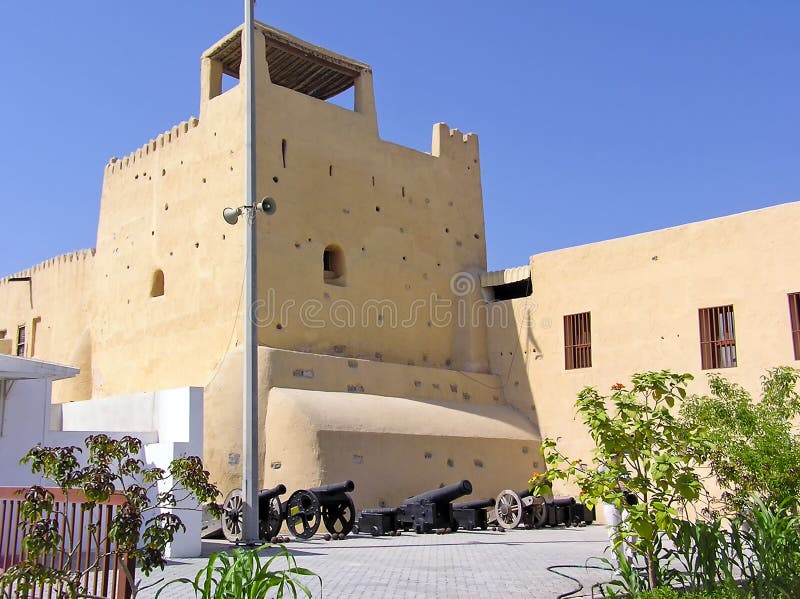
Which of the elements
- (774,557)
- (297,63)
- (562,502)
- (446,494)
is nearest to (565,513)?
(562,502)

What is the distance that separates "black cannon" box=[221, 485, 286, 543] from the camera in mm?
13328

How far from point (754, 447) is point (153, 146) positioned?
15956mm

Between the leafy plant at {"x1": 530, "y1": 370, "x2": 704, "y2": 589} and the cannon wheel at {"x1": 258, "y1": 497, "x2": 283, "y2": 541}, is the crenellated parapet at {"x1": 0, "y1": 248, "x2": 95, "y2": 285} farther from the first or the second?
the leafy plant at {"x1": 530, "y1": 370, "x2": 704, "y2": 589}

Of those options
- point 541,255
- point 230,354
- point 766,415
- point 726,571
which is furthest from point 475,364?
point 726,571

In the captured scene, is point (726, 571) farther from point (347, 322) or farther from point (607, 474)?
point (347, 322)

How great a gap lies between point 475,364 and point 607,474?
14.3 m

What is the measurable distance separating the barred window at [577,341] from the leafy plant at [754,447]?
811cm

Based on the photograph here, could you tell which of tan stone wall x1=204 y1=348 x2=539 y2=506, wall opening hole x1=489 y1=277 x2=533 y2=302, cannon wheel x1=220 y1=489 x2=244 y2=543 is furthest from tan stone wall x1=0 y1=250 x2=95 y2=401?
wall opening hole x1=489 y1=277 x2=533 y2=302

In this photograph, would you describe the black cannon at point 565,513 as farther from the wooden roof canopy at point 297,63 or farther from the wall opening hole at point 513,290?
the wooden roof canopy at point 297,63

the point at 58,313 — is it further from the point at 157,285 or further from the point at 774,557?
the point at 774,557

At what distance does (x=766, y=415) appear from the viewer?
10.3 m

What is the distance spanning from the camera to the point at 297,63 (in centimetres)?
2033

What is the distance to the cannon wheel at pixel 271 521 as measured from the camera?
1331 centimetres

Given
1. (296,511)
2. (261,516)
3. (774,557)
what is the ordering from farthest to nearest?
(296,511) → (261,516) → (774,557)
